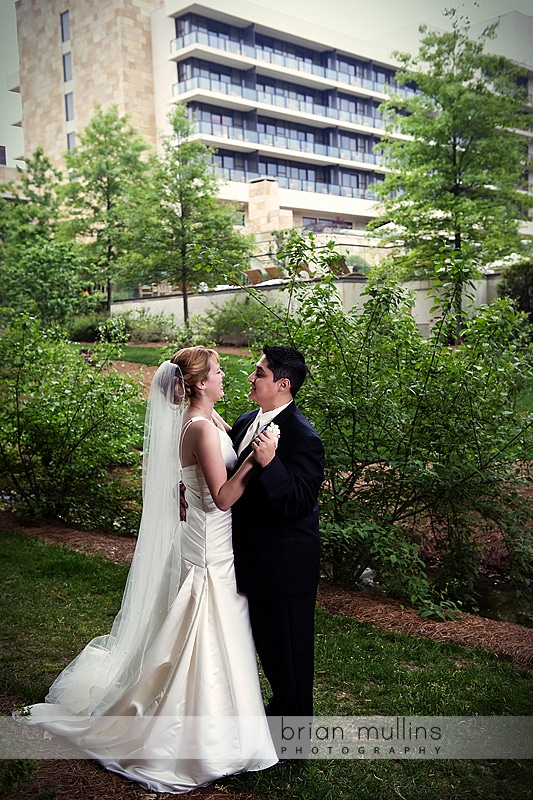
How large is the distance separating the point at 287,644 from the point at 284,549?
333mm

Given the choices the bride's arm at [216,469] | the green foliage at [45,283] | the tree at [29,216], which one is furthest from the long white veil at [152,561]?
the tree at [29,216]

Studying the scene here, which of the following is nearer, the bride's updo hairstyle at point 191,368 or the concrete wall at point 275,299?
the bride's updo hairstyle at point 191,368

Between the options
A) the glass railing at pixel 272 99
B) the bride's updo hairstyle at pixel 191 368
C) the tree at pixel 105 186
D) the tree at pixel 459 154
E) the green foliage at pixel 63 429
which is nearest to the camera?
the bride's updo hairstyle at pixel 191 368

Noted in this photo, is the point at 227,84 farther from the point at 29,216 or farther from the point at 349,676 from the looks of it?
the point at 349,676

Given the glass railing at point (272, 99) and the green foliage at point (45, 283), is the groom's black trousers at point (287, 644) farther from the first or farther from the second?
the glass railing at point (272, 99)

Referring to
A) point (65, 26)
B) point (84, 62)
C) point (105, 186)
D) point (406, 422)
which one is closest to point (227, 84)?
point (84, 62)

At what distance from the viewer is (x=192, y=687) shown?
104 inches

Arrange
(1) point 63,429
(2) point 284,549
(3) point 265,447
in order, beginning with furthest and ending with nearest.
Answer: (1) point 63,429, (2) point 284,549, (3) point 265,447

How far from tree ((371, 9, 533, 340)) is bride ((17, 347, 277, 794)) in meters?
11.9

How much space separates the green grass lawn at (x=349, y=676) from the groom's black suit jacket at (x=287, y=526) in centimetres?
69

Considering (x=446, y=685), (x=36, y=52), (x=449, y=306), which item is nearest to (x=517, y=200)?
(x=449, y=306)

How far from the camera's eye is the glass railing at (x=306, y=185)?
30.5 meters

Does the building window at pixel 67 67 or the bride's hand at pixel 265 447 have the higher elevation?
the building window at pixel 67 67

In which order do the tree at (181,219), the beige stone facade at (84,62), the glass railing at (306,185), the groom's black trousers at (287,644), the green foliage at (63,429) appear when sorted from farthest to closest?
the glass railing at (306,185) < the beige stone facade at (84,62) < the tree at (181,219) < the green foliage at (63,429) < the groom's black trousers at (287,644)
